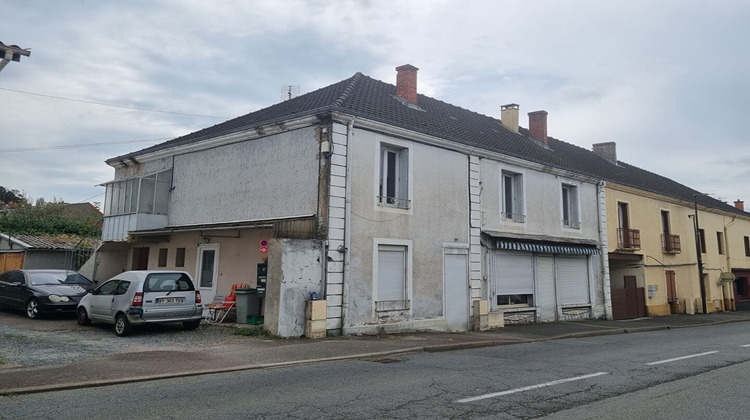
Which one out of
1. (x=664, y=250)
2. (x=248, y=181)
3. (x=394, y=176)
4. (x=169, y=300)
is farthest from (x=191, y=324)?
(x=664, y=250)

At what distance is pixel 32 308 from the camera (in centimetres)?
1467

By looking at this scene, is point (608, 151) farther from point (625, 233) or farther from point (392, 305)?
point (392, 305)

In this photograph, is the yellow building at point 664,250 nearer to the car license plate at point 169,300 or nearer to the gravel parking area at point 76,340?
the gravel parking area at point 76,340

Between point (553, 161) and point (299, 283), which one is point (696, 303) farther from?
point (299, 283)

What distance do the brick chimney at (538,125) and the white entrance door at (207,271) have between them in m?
15.7

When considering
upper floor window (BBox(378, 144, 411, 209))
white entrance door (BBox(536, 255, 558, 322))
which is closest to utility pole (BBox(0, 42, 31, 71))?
upper floor window (BBox(378, 144, 411, 209))

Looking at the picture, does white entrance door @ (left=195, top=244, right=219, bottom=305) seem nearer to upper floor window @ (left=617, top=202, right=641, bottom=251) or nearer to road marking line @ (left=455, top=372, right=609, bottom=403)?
road marking line @ (left=455, top=372, right=609, bottom=403)

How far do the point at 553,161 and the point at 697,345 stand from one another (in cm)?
966

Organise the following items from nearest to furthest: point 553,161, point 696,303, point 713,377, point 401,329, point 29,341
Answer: point 713,377 < point 29,341 < point 401,329 < point 553,161 < point 696,303

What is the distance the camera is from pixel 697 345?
12.6m

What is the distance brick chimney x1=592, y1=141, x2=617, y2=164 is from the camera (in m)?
30.5

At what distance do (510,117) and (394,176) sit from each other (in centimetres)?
1112

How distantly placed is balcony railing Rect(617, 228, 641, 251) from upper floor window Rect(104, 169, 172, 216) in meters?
19.0

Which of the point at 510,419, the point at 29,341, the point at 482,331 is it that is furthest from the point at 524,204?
the point at 29,341
